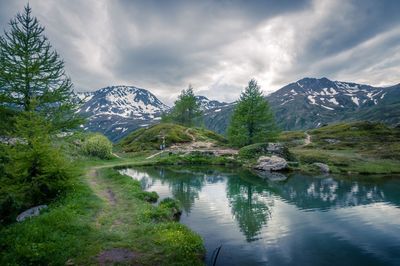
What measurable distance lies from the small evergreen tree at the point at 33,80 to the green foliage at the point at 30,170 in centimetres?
326

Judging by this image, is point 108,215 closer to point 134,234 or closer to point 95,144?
point 134,234

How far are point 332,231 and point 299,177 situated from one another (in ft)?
80.6

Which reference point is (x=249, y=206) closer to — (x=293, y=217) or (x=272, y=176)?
(x=293, y=217)

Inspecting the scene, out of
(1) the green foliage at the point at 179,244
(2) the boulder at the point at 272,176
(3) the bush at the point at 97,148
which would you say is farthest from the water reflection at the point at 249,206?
(3) the bush at the point at 97,148

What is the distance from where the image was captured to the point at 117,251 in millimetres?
13570

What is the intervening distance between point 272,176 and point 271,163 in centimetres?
Answer: 690

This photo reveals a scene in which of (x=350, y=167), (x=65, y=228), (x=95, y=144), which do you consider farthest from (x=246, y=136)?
(x=65, y=228)

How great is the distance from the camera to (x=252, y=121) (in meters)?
73.5

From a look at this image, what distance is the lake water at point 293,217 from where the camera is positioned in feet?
52.7

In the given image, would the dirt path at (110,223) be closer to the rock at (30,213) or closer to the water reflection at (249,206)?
the rock at (30,213)

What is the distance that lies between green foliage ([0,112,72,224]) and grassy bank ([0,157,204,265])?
193 cm

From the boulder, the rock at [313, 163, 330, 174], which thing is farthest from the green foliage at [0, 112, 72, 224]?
the rock at [313, 163, 330, 174]

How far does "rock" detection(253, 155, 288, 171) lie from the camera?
5071 centimetres

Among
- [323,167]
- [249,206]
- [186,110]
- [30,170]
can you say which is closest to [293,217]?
[249,206]
